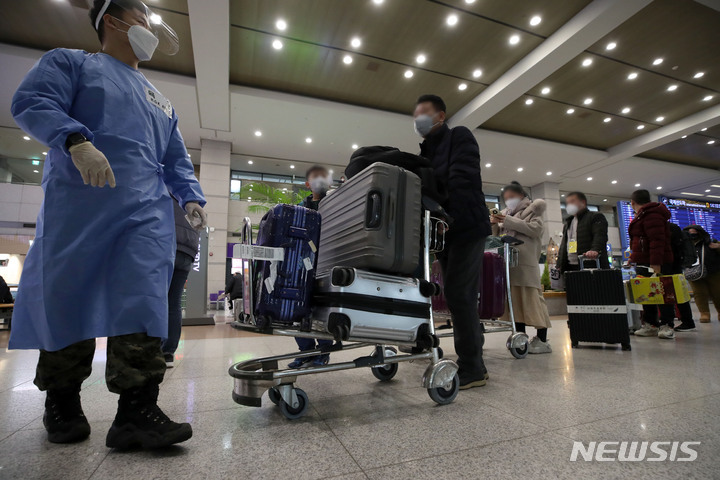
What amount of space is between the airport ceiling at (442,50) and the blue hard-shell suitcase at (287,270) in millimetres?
6121

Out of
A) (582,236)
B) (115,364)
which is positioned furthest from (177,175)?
(582,236)

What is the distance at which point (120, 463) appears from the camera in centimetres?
105

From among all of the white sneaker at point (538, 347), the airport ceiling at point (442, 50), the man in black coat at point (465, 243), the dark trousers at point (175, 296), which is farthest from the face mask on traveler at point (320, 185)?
the airport ceiling at point (442, 50)

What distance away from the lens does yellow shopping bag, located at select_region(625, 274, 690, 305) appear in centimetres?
407

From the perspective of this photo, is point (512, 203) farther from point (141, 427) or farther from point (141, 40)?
point (141, 427)

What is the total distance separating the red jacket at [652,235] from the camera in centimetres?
414

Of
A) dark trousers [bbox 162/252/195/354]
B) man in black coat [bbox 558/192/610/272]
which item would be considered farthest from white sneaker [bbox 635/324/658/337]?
dark trousers [bbox 162/252/195/354]

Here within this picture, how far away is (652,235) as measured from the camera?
420cm

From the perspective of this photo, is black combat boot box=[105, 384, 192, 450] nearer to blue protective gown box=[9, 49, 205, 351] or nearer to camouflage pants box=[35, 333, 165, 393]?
camouflage pants box=[35, 333, 165, 393]

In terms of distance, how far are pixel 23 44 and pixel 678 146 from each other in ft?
62.0

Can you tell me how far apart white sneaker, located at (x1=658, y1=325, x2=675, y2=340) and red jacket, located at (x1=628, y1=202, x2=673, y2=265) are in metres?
0.72

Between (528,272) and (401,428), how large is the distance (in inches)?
94.7

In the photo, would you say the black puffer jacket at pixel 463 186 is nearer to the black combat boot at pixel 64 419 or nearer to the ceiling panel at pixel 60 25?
the black combat boot at pixel 64 419

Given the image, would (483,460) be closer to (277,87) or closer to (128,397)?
(128,397)
